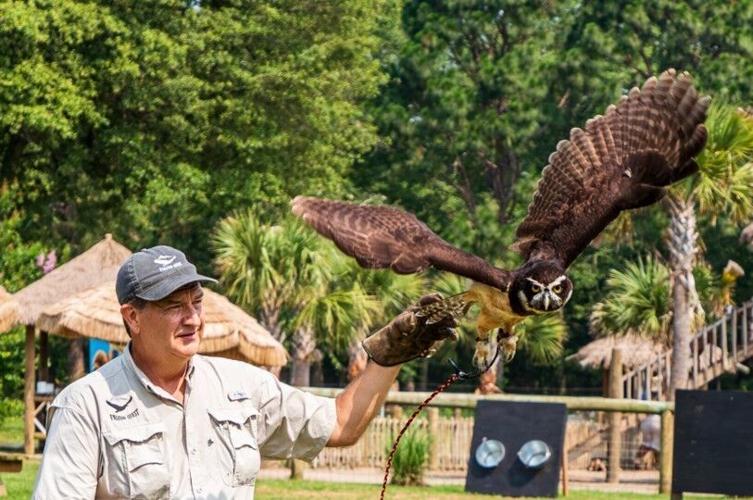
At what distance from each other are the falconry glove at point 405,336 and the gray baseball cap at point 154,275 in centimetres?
63

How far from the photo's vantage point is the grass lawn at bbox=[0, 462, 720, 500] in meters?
16.2

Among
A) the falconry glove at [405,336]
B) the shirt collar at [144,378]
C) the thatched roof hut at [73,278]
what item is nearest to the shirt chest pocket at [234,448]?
the shirt collar at [144,378]

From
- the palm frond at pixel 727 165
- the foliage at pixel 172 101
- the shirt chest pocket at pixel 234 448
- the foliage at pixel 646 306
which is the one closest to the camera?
the shirt chest pocket at pixel 234 448

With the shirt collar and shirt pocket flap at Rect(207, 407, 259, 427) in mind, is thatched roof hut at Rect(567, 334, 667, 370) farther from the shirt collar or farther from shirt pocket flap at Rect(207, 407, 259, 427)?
the shirt collar

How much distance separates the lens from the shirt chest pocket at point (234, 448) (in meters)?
4.69

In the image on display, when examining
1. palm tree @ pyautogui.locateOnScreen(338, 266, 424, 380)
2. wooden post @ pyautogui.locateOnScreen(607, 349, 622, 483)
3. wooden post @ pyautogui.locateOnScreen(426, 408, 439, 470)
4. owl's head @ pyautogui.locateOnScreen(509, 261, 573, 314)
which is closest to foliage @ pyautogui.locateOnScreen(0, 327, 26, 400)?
palm tree @ pyautogui.locateOnScreen(338, 266, 424, 380)

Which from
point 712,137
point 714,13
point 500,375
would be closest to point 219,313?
point 712,137

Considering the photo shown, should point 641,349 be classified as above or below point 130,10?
below

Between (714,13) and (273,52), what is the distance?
49.2 feet

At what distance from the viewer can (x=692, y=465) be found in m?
14.4

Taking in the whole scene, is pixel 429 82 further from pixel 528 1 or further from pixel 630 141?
pixel 630 141

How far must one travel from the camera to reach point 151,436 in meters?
4.58

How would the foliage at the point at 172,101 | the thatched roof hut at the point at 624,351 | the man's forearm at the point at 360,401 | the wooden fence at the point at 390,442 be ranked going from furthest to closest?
the thatched roof hut at the point at 624,351 → the foliage at the point at 172,101 → the wooden fence at the point at 390,442 → the man's forearm at the point at 360,401

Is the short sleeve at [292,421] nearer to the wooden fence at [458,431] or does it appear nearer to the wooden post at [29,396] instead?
the wooden fence at [458,431]
